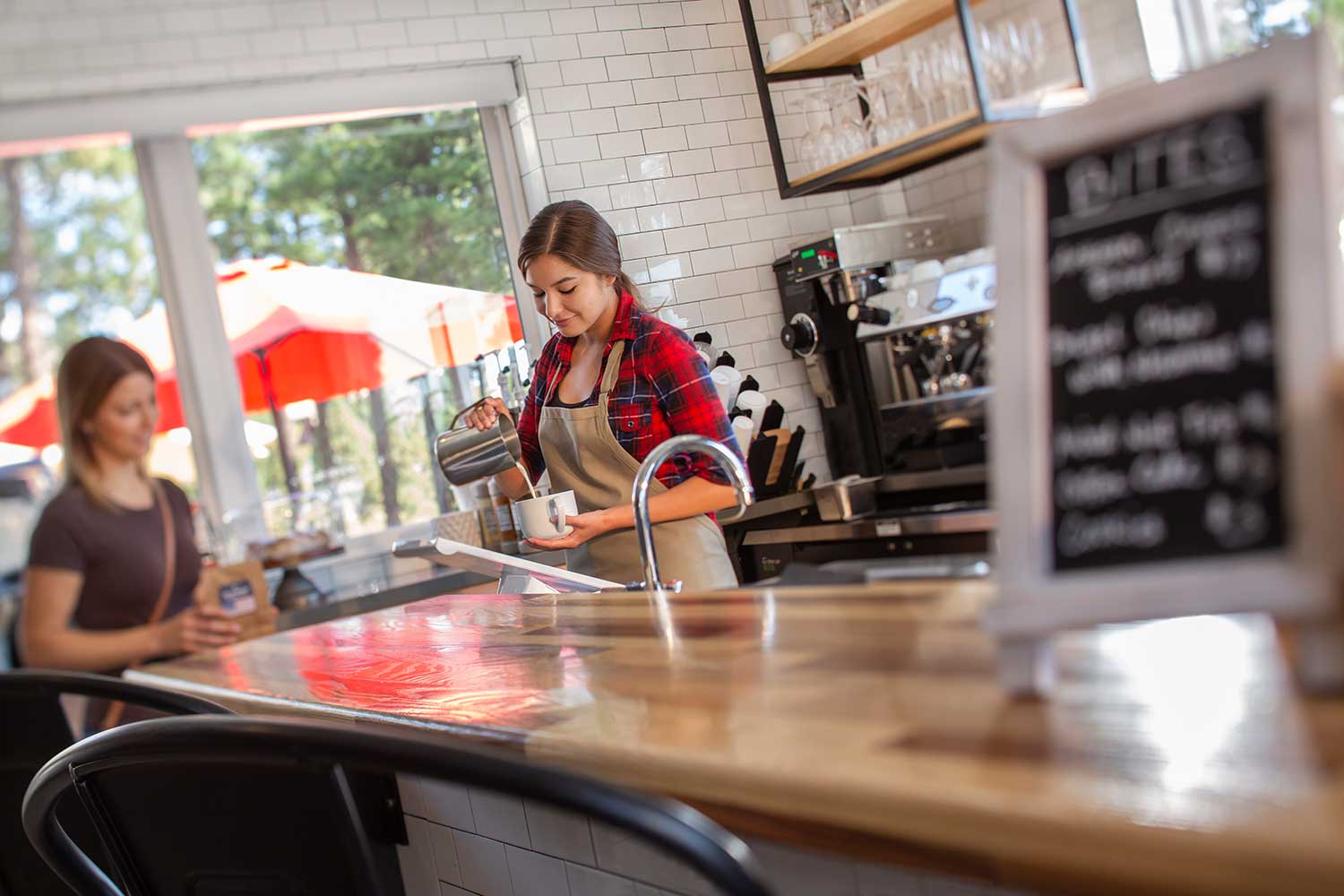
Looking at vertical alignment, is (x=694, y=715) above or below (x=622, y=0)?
below

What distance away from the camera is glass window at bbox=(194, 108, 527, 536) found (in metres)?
2.70

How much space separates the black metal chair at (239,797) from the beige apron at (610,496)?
890 mm

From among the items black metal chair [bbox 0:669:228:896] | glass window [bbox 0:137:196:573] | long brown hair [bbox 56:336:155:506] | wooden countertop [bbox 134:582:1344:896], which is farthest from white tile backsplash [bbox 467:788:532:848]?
glass window [bbox 0:137:196:573]

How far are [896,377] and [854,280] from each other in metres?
0.14

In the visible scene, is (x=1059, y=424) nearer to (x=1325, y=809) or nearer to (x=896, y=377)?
(x=1325, y=809)

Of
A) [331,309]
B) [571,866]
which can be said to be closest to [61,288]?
[331,309]

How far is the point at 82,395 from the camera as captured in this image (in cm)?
232

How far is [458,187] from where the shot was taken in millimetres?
2268

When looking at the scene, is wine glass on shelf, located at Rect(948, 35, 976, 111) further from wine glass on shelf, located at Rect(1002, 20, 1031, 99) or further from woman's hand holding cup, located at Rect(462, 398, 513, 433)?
woman's hand holding cup, located at Rect(462, 398, 513, 433)

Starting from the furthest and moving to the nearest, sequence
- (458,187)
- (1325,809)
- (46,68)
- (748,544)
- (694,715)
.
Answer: (46,68), (458,187), (748,544), (694,715), (1325,809)

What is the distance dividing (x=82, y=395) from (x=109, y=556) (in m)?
0.32

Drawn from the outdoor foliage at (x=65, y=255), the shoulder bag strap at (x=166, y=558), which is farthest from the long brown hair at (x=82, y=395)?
the outdoor foliage at (x=65, y=255)

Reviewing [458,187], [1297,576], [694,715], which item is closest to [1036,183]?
[1297,576]

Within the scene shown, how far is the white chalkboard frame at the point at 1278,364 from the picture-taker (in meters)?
0.50
